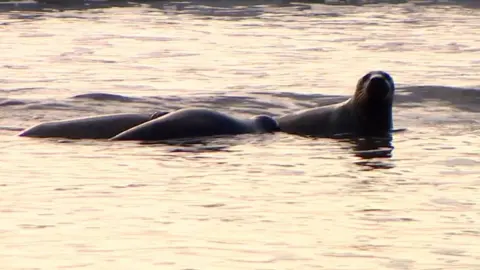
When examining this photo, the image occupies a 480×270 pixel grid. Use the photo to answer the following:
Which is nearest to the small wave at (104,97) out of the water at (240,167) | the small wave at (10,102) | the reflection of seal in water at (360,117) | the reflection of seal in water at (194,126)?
the water at (240,167)

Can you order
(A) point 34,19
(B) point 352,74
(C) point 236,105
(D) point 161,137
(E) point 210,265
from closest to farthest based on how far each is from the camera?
(E) point 210,265 < (D) point 161,137 < (C) point 236,105 < (B) point 352,74 < (A) point 34,19

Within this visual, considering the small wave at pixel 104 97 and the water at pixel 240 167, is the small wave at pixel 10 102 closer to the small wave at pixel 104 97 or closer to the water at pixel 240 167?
the water at pixel 240 167

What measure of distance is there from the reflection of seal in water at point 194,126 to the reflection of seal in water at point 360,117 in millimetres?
265

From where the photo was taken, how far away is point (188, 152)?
28.9 ft

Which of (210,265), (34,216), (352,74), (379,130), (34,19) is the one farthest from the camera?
(34,19)

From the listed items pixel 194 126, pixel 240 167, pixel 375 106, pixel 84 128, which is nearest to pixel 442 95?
pixel 375 106

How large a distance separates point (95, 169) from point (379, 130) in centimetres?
301

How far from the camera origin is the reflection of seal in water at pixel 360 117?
33.5 ft

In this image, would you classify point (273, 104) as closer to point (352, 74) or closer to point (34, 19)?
point (352, 74)

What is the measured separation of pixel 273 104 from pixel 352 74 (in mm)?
2085


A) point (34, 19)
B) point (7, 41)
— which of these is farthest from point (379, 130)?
point (34, 19)

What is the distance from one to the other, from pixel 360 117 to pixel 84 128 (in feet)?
6.98

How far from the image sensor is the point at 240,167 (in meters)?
8.16

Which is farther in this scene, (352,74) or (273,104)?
(352,74)
